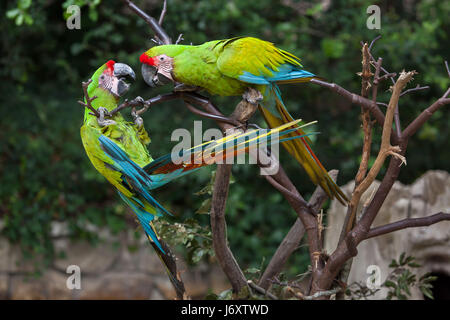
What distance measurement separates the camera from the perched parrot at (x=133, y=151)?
767 mm

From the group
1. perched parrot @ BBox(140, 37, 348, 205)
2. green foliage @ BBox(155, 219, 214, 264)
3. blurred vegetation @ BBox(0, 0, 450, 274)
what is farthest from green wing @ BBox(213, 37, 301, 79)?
blurred vegetation @ BBox(0, 0, 450, 274)

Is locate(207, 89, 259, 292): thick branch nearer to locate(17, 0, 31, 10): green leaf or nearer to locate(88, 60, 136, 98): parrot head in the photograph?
locate(88, 60, 136, 98): parrot head

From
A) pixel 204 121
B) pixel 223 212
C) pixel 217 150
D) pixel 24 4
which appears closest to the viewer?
pixel 217 150

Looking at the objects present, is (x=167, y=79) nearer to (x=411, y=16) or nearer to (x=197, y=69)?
(x=197, y=69)

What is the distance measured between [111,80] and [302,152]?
14.5 inches

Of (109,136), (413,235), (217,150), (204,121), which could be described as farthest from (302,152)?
(204,121)

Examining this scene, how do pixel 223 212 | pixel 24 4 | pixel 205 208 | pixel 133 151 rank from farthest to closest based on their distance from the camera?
1. pixel 24 4
2. pixel 205 208
3. pixel 223 212
4. pixel 133 151

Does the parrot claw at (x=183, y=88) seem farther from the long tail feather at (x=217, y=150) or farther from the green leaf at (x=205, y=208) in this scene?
the green leaf at (x=205, y=208)

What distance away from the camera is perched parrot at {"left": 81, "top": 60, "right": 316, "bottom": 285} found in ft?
2.52

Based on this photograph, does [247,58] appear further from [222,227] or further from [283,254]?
[283,254]

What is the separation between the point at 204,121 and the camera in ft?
7.53

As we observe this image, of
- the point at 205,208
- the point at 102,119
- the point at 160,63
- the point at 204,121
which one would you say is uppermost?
the point at 204,121
